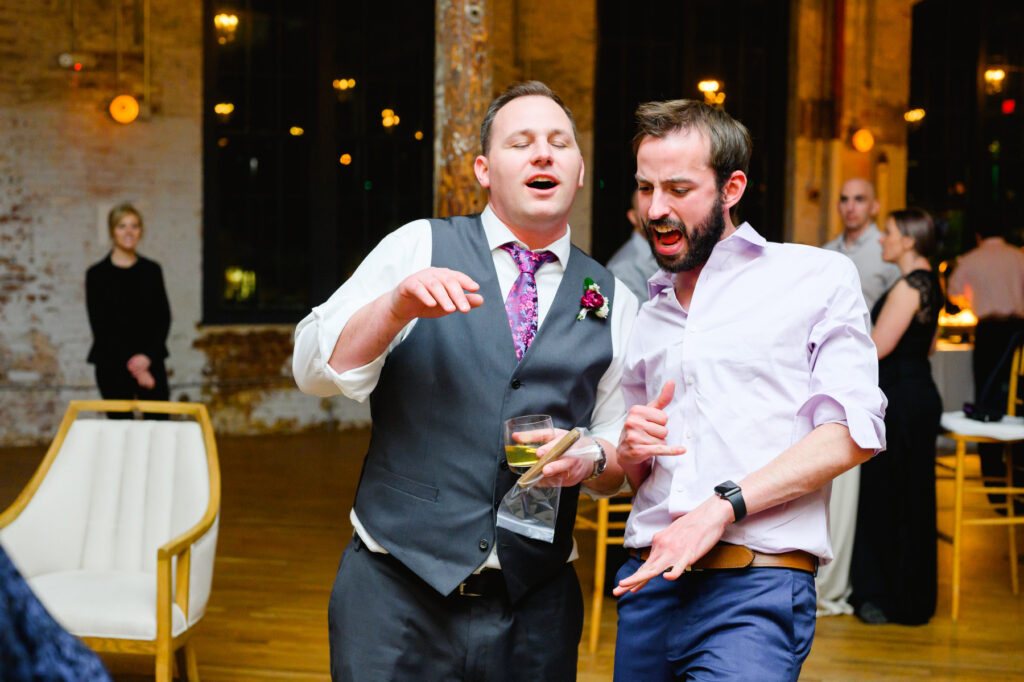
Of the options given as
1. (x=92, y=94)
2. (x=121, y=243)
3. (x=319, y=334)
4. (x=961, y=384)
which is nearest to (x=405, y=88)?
(x=92, y=94)

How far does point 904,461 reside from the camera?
4.17 metres

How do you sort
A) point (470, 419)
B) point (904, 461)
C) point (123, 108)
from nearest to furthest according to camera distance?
point (470, 419) → point (904, 461) → point (123, 108)

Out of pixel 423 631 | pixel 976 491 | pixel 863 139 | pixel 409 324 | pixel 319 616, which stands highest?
pixel 863 139

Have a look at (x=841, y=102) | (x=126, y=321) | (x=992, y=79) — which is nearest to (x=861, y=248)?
(x=841, y=102)

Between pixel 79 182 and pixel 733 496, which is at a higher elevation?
pixel 79 182

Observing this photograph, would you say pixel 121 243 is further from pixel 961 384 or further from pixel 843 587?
pixel 961 384

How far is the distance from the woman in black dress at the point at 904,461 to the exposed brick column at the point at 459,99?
5.79 feet

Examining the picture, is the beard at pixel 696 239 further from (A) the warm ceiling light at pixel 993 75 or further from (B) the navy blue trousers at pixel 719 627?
(A) the warm ceiling light at pixel 993 75

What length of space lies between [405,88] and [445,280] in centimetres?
731

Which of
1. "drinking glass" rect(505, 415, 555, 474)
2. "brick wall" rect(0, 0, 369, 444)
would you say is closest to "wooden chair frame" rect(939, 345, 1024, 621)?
"drinking glass" rect(505, 415, 555, 474)

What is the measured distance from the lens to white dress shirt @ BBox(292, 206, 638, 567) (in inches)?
69.3

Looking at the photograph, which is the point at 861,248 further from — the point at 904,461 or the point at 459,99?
the point at 459,99

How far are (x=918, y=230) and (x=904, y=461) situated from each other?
943 mm

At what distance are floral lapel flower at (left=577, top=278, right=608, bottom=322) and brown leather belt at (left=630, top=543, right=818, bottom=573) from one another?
0.49 metres
